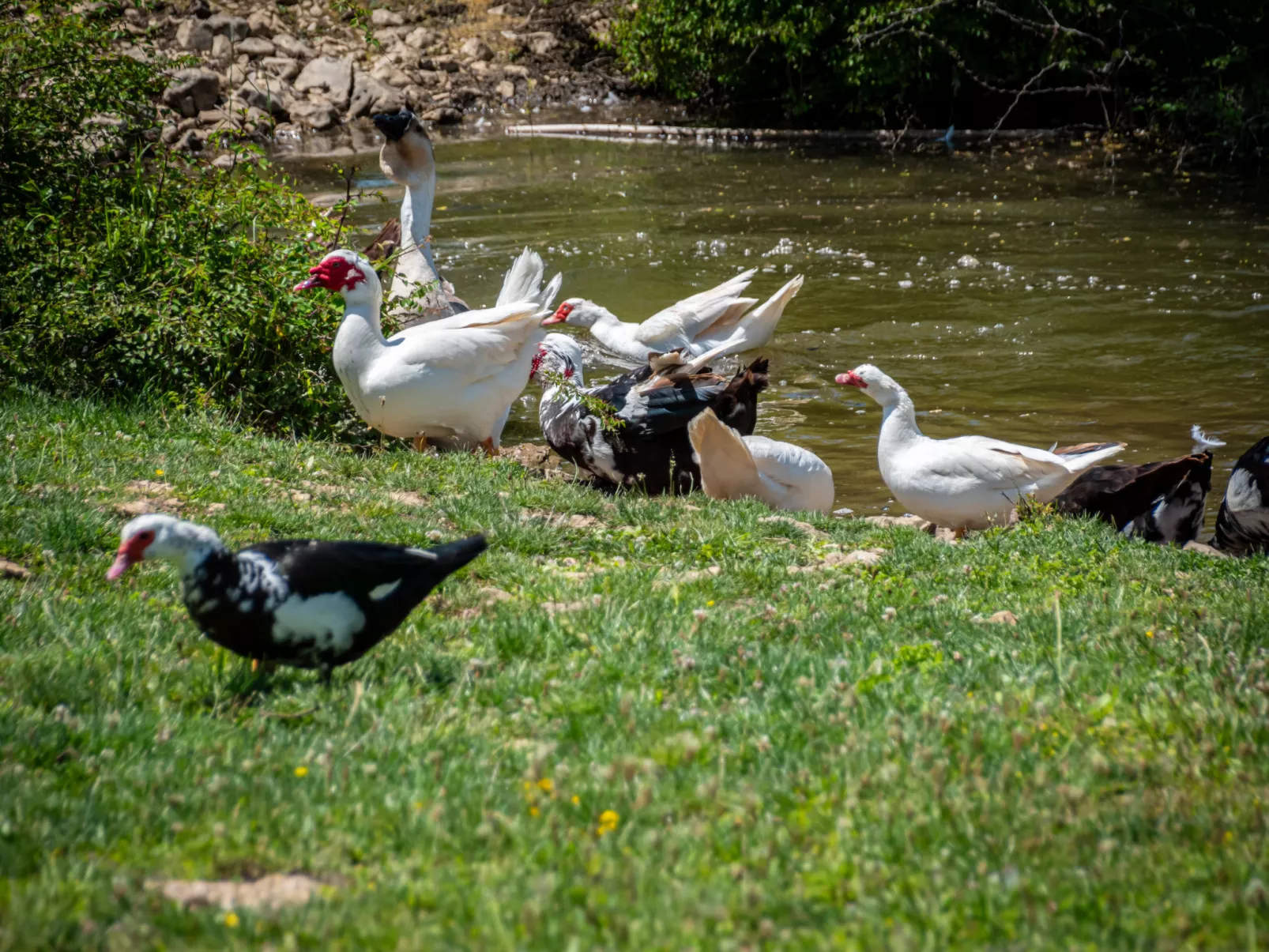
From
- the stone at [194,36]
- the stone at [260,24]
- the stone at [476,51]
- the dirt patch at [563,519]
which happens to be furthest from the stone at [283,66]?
the dirt patch at [563,519]

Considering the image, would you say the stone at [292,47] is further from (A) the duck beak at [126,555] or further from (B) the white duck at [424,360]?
(A) the duck beak at [126,555]

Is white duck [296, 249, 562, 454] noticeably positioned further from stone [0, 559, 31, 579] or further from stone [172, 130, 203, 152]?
stone [172, 130, 203, 152]

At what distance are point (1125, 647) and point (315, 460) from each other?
5034 mm

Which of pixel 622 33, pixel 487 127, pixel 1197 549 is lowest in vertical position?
pixel 1197 549

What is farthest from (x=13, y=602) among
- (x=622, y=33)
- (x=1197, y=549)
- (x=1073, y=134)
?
(x=622, y=33)

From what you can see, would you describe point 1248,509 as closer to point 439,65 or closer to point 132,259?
point 132,259

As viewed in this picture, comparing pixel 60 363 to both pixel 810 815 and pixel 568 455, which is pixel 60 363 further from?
pixel 810 815

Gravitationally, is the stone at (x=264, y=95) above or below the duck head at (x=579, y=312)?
above

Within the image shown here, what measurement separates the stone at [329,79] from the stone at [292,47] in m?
0.78

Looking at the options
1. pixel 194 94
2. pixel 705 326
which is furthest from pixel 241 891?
pixel 194 94

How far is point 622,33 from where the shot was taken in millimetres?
31453

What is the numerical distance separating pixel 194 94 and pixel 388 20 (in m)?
11.3

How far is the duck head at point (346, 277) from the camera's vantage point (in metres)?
8.38

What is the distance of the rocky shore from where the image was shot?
2897 cm
